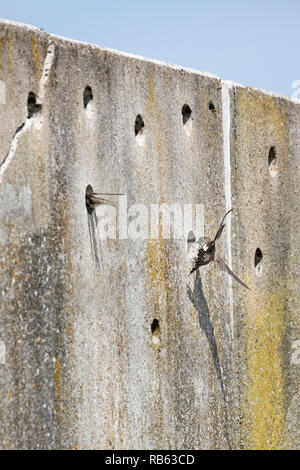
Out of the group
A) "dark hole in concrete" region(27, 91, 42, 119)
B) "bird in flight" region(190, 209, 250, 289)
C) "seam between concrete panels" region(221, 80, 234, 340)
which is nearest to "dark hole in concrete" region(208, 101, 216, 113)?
"seam between concrete panels" region(221, 80, 234, 340)

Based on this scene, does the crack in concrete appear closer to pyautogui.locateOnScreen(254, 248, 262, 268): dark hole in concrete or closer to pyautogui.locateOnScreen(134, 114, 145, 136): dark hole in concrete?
pyautogui.locateOnScreen(134, 114, 145, 136): dark hole in concrete

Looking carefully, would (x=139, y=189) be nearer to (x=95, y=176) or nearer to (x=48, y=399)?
(x=95, y=176)

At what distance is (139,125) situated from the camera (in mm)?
5953

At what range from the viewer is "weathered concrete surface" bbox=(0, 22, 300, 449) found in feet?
15.9

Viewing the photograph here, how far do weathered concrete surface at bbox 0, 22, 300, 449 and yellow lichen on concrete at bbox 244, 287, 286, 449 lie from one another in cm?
1

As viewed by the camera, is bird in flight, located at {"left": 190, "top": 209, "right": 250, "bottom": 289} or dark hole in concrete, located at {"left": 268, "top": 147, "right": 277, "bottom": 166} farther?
dark hole in concrete, located at {"left": 268, "top": 147, "right": 277, "bottom": 166}

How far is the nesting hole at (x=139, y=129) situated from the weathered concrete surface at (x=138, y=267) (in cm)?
3

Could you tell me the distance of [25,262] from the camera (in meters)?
4.82

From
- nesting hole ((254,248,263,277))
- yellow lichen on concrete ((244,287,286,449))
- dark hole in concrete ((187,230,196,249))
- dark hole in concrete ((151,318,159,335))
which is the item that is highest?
dark hole in concrete ((187,230,196,249))

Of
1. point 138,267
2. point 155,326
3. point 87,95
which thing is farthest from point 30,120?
point 155,326

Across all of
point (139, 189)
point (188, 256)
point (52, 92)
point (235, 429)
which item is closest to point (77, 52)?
point (52, 92)

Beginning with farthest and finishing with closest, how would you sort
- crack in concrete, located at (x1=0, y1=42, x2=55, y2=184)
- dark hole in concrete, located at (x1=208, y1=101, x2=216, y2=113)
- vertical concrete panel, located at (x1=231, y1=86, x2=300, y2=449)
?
vertical concrete panel, located at (x1=231, y1=86, x2=300, y2=449) → dark hole in concrete, located at (x1=208, y1=101, x2=216, y2=113) → crack in concrete, located at (x1=0, y1=42, x2=55, y2=184)

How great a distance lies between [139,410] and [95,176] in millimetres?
1319

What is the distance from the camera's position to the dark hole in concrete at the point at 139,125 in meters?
5.92
